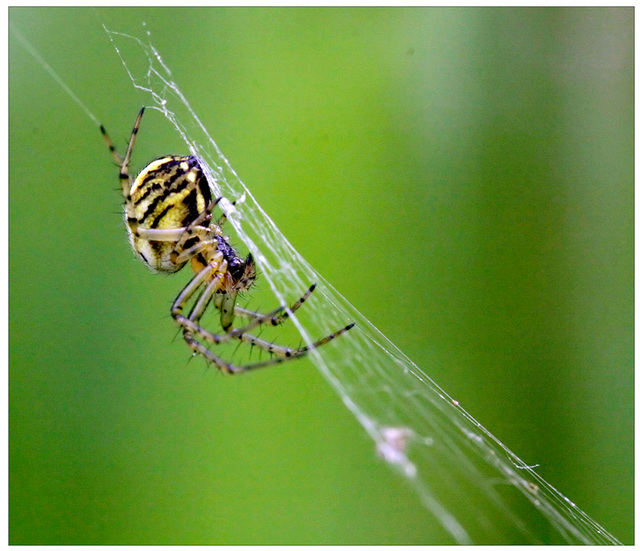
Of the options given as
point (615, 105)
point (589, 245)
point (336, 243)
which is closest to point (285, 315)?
point (336, 243)

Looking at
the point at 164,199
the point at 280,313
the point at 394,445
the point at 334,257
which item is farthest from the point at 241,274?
the point at 394,445

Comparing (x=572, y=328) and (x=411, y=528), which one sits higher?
(x=572, y=328)

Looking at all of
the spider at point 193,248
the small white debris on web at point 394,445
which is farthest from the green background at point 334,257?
the small white debris on web at point 394,445

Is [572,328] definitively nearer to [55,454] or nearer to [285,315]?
[285,315]

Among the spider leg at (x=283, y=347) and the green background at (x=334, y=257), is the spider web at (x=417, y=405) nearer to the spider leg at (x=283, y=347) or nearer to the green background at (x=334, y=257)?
the spider leg at (x=283, y=347)

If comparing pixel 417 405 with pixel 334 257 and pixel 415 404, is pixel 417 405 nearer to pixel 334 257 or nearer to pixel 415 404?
pixel 415 404

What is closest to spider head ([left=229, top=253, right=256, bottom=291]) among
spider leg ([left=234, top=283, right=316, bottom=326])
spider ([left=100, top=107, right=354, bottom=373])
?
spider ([left=100, top=107, right=354, bottom=373])
